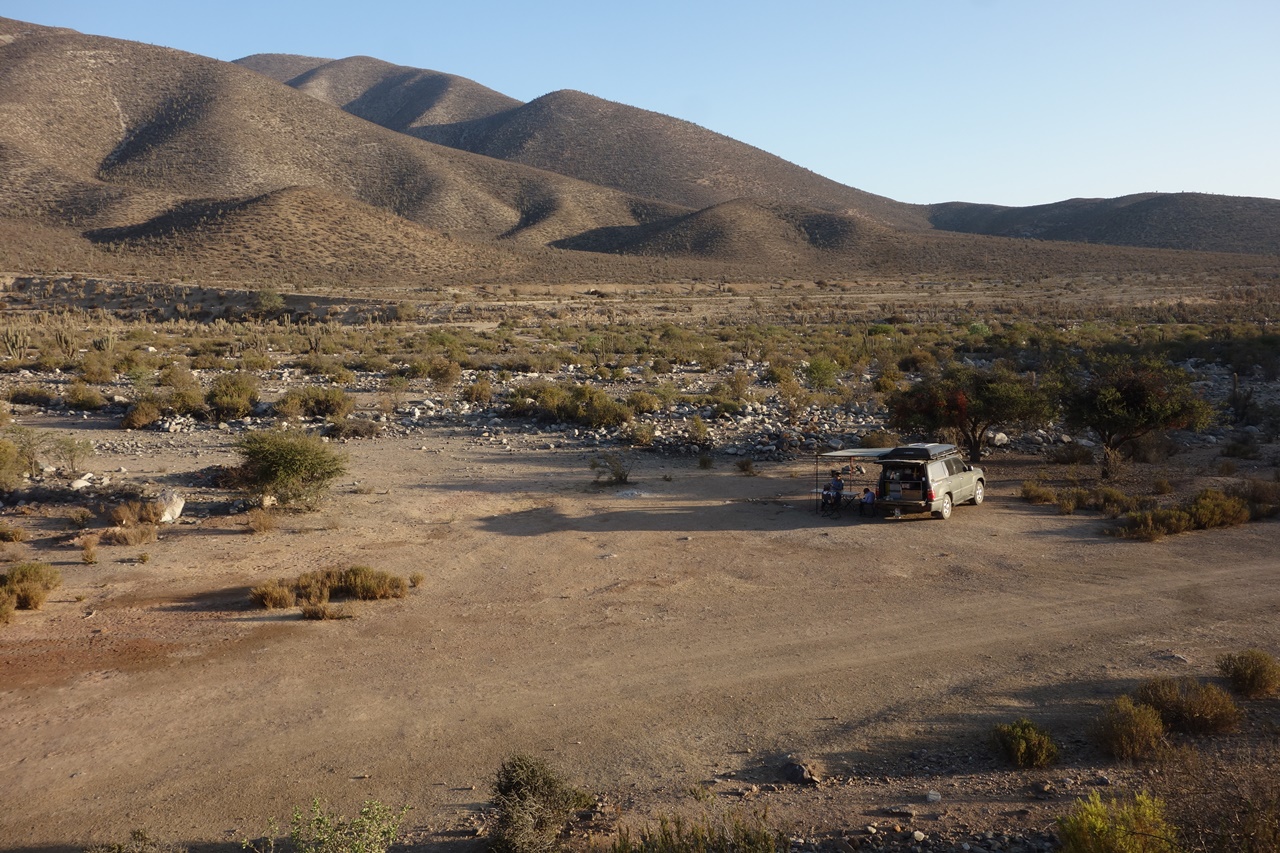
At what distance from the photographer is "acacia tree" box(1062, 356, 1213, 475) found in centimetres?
1739

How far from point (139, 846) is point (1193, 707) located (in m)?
8.53

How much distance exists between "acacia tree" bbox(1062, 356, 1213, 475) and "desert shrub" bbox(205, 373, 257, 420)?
70.8 feet

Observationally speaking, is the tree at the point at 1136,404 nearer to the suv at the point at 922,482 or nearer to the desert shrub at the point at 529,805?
the suv at the point at 922,482

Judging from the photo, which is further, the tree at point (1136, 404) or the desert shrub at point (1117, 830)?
the tree at point (1136, 404)

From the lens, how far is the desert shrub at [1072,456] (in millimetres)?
19688

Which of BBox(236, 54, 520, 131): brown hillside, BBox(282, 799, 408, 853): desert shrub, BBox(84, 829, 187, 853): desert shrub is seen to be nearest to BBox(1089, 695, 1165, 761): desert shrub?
BBox(282, 799, 408, 853): desert shrub

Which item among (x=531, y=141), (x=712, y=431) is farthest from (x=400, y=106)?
(x=712, y=431)

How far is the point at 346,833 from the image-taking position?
559 centimetres

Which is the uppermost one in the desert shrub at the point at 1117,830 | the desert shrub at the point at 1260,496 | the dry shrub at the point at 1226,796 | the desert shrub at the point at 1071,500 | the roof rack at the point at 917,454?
the roof rack at the point at 917,454

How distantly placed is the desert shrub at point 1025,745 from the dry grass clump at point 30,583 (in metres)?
11.3

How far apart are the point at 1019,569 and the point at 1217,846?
7515 mm

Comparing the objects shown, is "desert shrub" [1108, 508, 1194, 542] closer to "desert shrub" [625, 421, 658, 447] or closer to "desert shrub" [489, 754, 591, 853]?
"desert shrub" [625, 421, 658, 447]

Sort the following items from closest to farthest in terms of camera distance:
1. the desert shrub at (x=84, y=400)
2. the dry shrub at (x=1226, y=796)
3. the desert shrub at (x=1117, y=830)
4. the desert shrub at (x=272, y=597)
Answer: the desert shrub at (x=1117, y=830)
the dry shrub at (x=1226, y=796)
the desert shrub at (x=272, y=597)
the desert shrub at (x=84, y=400)

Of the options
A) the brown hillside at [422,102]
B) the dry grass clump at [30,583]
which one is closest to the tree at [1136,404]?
the dry grass clump at [30,583]
